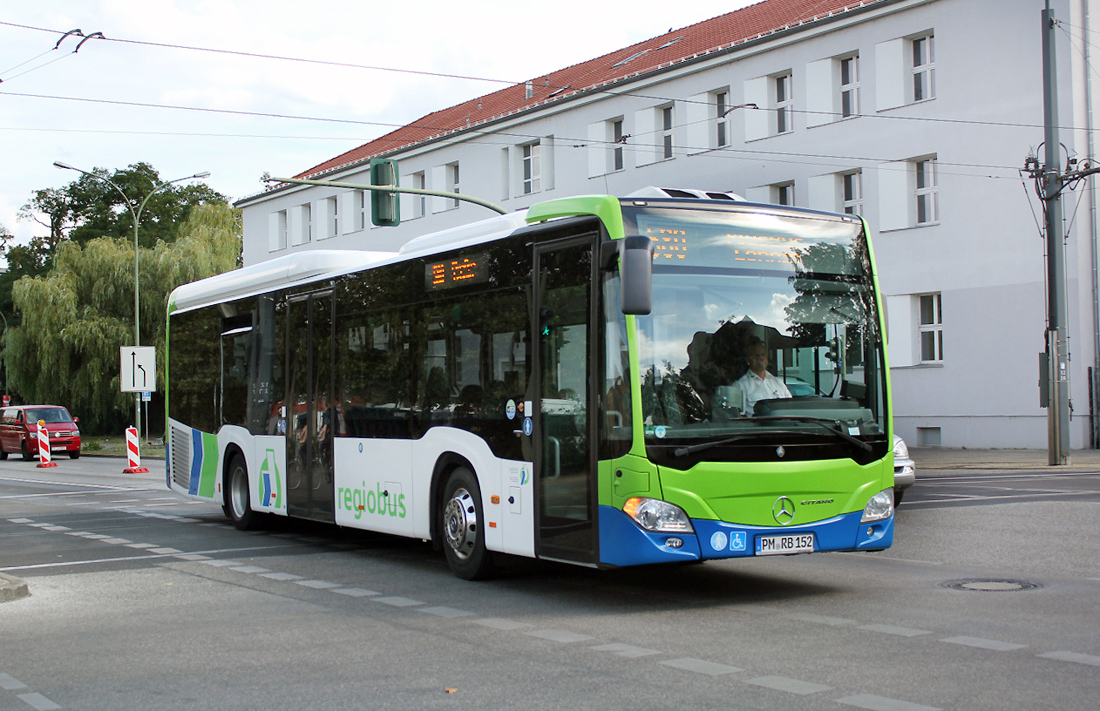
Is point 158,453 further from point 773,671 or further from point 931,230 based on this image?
point 773,671

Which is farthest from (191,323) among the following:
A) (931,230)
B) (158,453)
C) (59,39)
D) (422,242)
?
(158,453)

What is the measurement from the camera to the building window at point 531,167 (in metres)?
45.7

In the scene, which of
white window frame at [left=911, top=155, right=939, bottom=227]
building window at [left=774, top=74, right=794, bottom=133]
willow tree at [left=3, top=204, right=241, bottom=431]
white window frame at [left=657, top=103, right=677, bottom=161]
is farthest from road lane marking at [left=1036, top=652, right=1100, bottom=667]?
willow tree at [left=3, top=204, right=241, bottom=431]

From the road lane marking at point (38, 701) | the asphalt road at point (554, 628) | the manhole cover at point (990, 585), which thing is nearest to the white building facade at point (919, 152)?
the asphalt road at point (554, 628)

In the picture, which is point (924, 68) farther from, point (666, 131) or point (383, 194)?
point (383, 194)

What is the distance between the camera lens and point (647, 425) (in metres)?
8.51

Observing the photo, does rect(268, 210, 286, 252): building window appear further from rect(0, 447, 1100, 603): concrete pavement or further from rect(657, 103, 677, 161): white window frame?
rect(0, 447, 1100, 603): concrete pavement

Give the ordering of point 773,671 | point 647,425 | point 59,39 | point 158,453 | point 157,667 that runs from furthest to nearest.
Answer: point 158,453 → point 59,39 → point 647,425 → point 157,667 → point 773,671

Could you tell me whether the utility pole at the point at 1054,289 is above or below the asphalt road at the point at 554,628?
above

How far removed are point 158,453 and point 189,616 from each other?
3575cm

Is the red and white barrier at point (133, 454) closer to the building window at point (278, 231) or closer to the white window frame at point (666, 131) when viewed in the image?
the white window frame at point (666, 131)

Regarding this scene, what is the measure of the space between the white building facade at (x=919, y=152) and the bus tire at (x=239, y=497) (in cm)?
2071

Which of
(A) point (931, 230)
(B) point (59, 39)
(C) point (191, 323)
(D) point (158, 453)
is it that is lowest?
(D) point (158, 453)

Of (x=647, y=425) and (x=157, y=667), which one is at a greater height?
(x=647, y=425)
